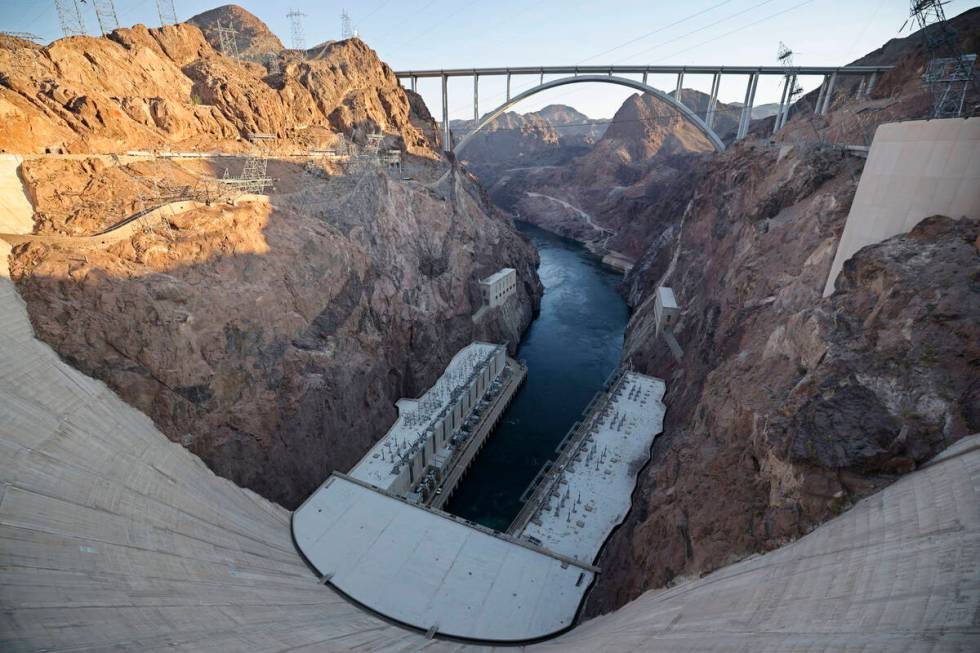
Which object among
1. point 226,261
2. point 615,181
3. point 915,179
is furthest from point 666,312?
point 615,181

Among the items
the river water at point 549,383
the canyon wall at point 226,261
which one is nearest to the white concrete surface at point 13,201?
the canyon wall at point 226,261

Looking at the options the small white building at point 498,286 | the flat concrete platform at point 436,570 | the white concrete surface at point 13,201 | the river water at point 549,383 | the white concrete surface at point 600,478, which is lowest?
the river water at point 549,383

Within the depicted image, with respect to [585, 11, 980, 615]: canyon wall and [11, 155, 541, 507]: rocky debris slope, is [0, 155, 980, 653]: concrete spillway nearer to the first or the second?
[585, 11, 980, 615]: canyon wall

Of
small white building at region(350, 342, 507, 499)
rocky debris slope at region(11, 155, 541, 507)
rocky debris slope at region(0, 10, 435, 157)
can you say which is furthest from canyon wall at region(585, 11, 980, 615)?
rocky debris slope at region(0, 10, 435, 157)

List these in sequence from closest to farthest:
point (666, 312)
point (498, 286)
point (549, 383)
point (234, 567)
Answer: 1. point (234, 567)
2. point (666, 312)
3. point (549, 383)
4. point (498, 286)

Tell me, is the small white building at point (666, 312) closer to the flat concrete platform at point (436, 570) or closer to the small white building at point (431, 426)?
the small white building at point (431, 426)

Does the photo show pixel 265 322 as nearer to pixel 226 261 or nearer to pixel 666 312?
pixel 226 261

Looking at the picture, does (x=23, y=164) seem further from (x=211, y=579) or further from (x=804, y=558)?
(x=804, y=558)
